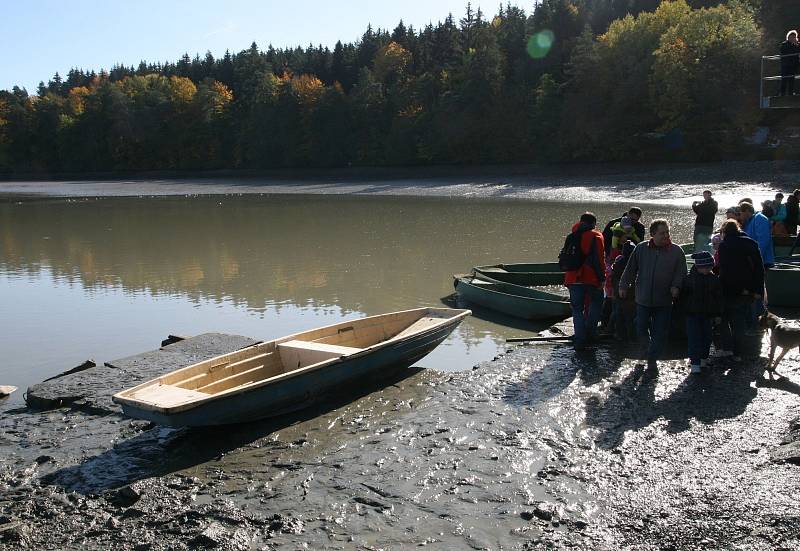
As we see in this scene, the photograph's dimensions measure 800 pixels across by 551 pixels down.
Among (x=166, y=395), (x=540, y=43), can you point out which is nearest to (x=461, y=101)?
(x=540, y=43)

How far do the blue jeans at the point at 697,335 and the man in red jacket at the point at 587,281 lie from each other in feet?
4.38

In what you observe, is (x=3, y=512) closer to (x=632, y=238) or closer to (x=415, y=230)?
(x=632, y=238)

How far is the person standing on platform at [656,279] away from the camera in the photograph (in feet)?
26.6

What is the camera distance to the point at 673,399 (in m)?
7.41

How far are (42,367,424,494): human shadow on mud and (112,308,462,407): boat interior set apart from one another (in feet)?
1.55

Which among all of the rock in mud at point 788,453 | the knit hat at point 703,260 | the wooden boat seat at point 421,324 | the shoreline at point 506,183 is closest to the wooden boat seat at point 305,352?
the wooden boat seat at point 421,324

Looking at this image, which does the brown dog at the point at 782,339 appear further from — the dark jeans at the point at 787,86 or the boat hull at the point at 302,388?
the boat hull at the point at 302,388

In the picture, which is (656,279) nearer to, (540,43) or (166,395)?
(166,395)

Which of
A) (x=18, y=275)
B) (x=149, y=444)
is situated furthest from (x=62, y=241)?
(x=149, y=444)

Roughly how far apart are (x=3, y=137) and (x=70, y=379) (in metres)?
110

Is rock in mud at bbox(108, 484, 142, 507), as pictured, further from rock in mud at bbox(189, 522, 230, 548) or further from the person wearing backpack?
the person wearing backpack

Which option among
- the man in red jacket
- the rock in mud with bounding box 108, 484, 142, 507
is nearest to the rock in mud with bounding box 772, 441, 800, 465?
the man in red jacket

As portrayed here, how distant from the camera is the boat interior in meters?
7.21

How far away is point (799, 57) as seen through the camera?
30.0 ft
